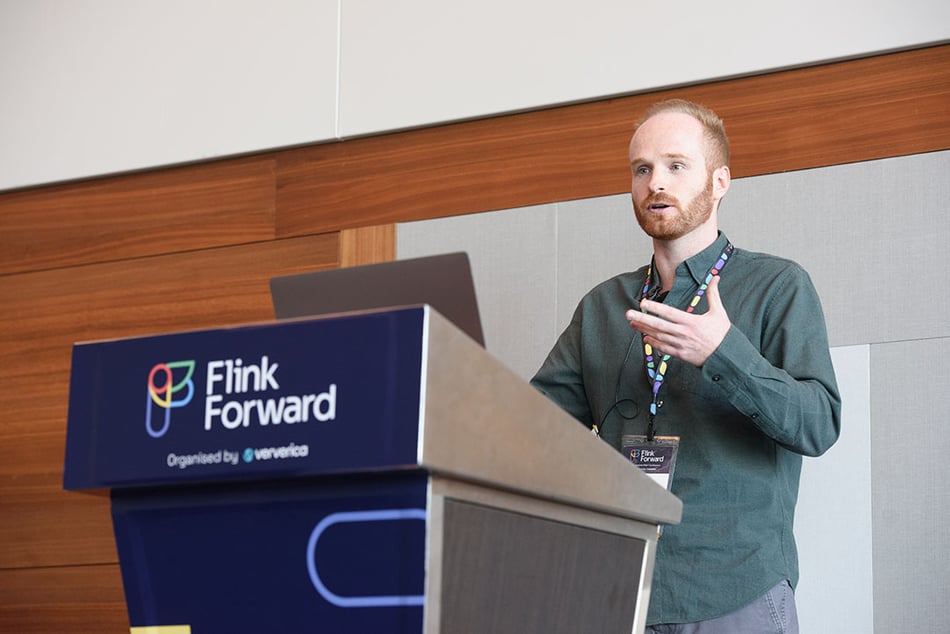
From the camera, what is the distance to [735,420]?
2178mm

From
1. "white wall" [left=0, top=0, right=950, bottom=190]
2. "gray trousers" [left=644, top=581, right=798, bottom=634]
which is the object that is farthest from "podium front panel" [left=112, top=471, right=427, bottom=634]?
"white wall" [left=0, top=0, right=950, bottom=190]

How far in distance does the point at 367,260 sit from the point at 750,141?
1205 millimetres

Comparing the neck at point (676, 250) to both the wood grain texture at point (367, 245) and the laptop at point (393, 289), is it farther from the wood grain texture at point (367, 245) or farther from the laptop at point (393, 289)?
the wood grain texture at point (367, 245)

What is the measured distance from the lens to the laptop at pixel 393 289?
4.74 ft

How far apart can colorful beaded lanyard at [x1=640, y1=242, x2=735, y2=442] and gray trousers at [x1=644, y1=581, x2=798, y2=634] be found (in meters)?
0.34

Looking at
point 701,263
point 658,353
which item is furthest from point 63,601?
point 701,263

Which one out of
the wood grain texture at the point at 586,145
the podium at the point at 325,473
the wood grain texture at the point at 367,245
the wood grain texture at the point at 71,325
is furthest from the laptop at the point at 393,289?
the wood grain texture at the point at 71,325

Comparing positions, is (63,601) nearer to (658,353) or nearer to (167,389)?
(658,353)

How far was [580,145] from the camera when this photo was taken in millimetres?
3373

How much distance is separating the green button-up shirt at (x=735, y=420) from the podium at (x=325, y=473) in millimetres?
811

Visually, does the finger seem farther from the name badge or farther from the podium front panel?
the podium front panel

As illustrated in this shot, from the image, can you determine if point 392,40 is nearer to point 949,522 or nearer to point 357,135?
point 357,135

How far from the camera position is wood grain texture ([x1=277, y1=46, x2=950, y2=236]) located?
298 cm

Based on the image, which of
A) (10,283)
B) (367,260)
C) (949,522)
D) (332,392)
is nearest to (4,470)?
→ (10,283)
